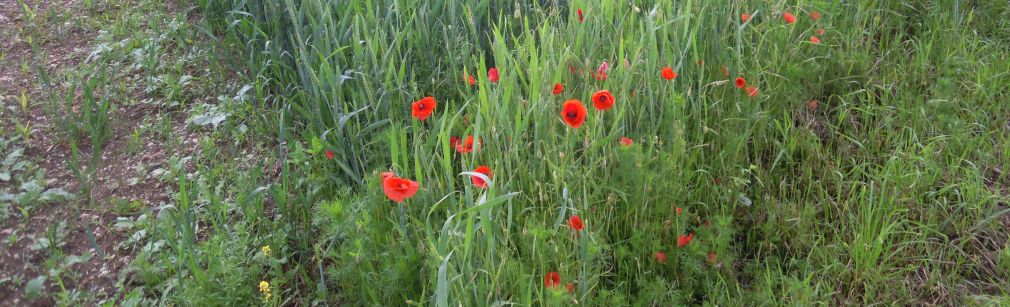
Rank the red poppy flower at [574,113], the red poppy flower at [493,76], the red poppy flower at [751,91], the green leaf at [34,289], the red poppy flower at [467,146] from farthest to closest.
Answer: the red poppy flower at [751,91], the red poppy flower at [493,76], the green leaf at [34,289], the red poppy flower at [467,146], the red poppy flower at [574,113]

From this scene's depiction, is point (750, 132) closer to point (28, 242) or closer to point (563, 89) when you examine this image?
point (563, 89)

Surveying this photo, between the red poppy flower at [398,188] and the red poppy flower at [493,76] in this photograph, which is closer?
the red poppy flower at [398,188]

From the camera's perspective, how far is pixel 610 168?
2164 mm

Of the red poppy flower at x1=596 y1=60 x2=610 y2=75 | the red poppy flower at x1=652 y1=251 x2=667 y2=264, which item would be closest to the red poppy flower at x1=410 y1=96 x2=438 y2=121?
the red poppy flower at x1=596 y1=60 x2=610 y2=75

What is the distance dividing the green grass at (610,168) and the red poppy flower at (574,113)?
0.42 feet

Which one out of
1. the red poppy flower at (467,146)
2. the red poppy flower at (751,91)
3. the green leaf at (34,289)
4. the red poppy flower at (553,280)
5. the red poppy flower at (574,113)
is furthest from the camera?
the red poppy flower at (751,91)

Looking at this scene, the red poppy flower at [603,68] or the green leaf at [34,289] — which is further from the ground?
the red poppy flower at [603,68]

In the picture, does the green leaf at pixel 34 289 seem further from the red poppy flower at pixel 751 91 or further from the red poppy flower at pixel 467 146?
the red poppy flower at pixel 751 91

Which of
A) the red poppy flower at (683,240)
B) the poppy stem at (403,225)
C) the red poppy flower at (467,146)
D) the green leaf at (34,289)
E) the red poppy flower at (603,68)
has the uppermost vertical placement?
the red poppy flower at (603,68)

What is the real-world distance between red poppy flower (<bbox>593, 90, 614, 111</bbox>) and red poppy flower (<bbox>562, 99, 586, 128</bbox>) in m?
0.07

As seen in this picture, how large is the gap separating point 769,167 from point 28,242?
7.37 feet

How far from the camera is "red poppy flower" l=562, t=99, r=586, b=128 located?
182cm

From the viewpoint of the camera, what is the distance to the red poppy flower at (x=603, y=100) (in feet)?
6.15

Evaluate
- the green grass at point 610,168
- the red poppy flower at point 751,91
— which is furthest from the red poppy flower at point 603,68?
the red poppy flower at point 751,91
